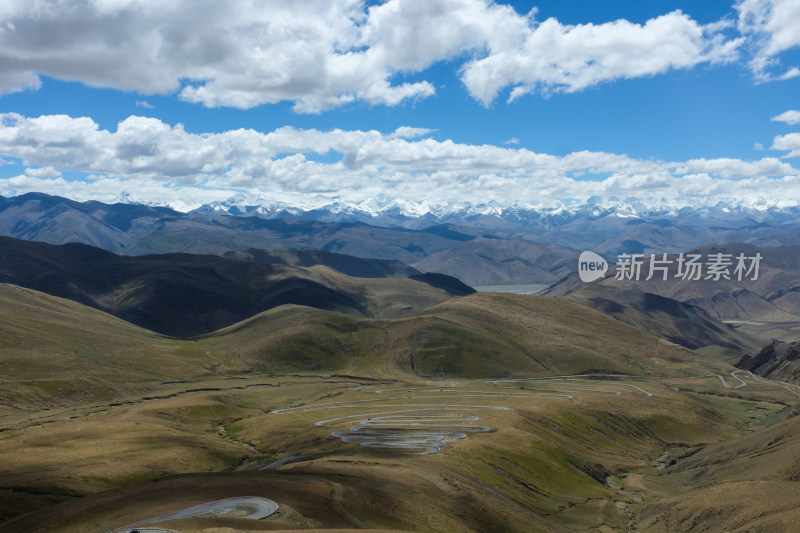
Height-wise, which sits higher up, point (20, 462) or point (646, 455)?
point (20, 462)

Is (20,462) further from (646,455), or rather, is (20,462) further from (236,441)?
(646,455)

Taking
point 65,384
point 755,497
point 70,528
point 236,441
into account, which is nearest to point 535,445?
point 755,497

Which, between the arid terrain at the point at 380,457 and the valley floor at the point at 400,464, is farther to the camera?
the arid terrain at the point at 380,457

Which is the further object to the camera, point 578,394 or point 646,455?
point 578,394

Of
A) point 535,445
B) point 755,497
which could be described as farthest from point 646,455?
point 755,497

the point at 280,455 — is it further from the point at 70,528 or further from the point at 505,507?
the point at 70,528

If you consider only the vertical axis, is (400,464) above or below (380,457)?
above

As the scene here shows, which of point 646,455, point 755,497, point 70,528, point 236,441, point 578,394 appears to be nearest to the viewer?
point 70,528

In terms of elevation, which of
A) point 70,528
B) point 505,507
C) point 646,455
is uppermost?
point 70,528

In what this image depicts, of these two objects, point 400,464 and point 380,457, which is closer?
point 400,464

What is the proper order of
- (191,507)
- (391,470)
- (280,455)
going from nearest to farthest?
(191,507) < (391,470) < (280,455)

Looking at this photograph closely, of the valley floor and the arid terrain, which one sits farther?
the arid terrain
